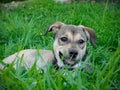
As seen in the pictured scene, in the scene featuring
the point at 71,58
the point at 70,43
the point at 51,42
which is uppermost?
the point at 70,43

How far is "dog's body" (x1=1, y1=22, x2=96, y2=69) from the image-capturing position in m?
5.94

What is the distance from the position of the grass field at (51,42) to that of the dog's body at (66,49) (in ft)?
0.90

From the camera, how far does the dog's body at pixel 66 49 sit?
5941 millimetres

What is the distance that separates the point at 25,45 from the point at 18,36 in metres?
0.49

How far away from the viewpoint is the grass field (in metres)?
4.24

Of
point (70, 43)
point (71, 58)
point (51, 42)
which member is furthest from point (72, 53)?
point (51, 42)

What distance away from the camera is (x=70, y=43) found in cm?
612

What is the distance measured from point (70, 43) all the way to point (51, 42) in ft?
4.88

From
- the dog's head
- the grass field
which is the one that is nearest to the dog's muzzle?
the dog's head

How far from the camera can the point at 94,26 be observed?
8.38 m

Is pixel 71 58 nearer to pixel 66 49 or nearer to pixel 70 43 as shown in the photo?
pixel 66 49

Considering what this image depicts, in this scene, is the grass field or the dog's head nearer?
the grass field

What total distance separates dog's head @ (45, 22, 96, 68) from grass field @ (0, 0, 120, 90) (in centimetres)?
28

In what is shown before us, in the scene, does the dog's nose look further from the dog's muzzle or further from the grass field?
the grass field
